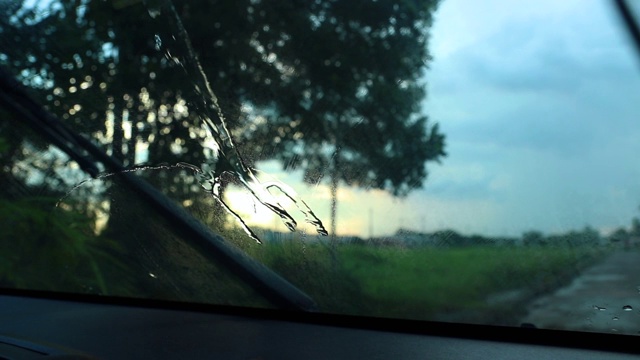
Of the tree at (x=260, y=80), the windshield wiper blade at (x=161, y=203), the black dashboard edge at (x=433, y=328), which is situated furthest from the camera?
the windshield wiper blade at (x=161, y=203)

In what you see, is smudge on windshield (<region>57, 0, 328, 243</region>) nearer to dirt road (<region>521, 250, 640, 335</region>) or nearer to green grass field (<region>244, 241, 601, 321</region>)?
green grass field (<region>244, 241, 601, 321</region>)

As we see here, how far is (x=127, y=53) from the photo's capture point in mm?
5039

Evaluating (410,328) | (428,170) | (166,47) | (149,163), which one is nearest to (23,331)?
(149,163)

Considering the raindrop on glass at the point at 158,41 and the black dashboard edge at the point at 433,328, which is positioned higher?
the raindrop on glass at the point at 158,41

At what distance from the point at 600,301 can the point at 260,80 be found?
2548 mm

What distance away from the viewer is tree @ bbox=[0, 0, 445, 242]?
4.12 metres

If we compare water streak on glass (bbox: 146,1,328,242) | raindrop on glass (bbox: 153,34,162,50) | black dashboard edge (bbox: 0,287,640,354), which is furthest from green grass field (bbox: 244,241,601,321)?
raindrop on glass (bbox: 153,34,162,50)

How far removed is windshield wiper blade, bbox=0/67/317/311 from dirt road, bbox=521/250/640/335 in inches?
57.3

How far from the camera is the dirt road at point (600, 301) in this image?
3367 mm

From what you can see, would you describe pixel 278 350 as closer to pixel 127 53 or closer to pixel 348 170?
pixel 348 170

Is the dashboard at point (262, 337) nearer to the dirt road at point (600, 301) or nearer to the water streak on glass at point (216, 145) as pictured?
the dirt road at point (600, 301)

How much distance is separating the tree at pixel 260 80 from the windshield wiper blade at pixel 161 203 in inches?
4.0

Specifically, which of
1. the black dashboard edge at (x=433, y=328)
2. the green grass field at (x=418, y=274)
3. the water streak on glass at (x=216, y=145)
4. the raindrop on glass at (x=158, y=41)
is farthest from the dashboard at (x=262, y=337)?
the raindrop on glass at (x=158, y=41)

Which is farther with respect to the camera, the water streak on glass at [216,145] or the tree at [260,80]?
the water streak on glass at [216,145]
